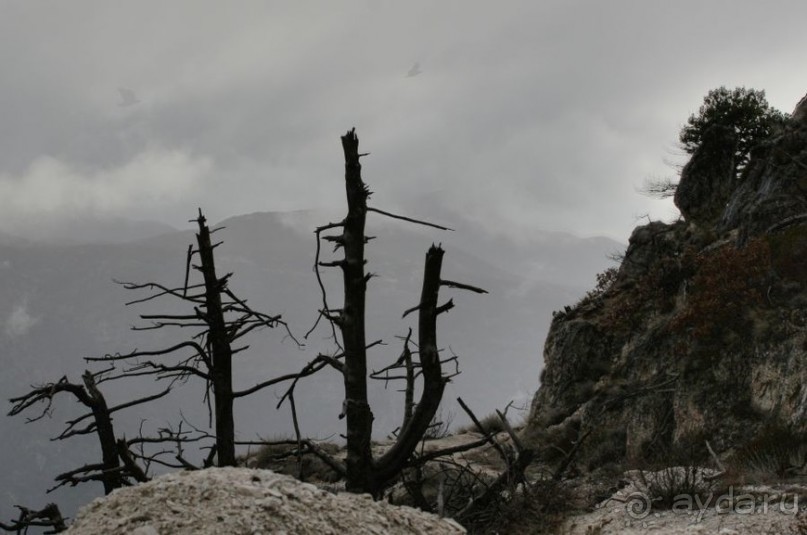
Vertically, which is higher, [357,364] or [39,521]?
[357,364]

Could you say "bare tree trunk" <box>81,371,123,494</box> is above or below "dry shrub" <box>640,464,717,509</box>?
above

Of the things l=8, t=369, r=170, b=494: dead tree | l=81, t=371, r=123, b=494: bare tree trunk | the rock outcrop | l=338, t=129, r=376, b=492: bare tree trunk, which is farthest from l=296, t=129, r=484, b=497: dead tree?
l=81, t=371, r=123, b=494: bare tree trunk

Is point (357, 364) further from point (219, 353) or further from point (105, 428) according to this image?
point (105, 428)

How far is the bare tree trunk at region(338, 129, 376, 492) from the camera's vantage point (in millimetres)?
7125

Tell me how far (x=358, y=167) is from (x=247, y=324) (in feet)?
14.1

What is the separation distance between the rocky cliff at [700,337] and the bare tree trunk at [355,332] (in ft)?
17.0

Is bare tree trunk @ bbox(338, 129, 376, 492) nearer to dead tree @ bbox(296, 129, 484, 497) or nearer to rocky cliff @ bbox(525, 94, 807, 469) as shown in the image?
dead tree @ bbox(296, 129, 484, 497)

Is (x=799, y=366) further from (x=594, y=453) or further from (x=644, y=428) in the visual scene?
(x=594, y=453)

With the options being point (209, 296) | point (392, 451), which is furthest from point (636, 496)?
point (209, 296)

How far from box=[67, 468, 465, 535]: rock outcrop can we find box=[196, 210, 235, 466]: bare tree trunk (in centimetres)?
402

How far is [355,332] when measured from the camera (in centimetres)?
730

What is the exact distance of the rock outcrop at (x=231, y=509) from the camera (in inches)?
211

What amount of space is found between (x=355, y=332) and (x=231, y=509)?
2.40 m

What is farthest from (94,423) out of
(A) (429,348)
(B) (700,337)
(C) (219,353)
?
(B) (700,337)
